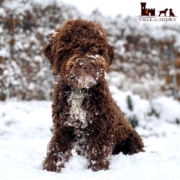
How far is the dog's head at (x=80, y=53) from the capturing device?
3.58m

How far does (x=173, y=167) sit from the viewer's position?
3.68 metres

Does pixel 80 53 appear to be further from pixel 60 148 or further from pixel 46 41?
pixel 46 41

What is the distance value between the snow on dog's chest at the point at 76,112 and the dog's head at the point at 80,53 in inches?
7.7

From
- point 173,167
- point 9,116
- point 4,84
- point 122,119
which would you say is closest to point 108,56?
point 122,119

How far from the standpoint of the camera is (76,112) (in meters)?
3.88

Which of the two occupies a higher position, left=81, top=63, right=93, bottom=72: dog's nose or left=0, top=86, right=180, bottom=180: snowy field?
left=81, top=63, right=93, bottom=72: dog's nose

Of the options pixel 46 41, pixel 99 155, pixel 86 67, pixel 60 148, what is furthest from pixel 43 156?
pixel 46 41

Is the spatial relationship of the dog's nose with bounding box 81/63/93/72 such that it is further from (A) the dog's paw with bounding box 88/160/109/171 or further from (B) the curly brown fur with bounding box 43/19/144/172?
(A) the dog's paw with bounding box 88/160/109/171

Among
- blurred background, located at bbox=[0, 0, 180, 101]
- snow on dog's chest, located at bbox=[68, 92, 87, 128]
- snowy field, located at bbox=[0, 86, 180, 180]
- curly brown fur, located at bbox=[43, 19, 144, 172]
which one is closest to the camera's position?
snowy field, located at bbox=[0, 86, 180, 180]

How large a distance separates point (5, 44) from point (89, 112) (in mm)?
6953

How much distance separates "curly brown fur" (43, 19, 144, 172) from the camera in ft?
12.0

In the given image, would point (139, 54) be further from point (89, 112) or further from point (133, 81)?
point (89, 112)
